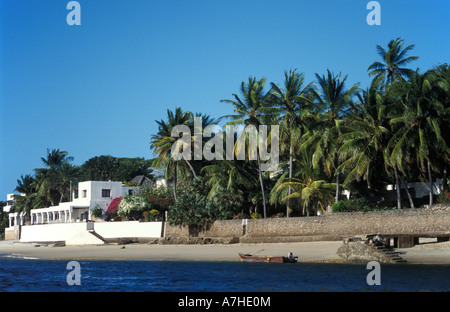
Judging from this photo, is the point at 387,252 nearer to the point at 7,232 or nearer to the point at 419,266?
the point at 419,266

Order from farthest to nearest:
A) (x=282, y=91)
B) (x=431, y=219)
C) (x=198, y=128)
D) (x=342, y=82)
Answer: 1. (x=198, y=128)
2. (x=282, y=91)
3. (x=342, y=82)
4. (x=431, y=219)

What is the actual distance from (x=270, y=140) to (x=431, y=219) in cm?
1692

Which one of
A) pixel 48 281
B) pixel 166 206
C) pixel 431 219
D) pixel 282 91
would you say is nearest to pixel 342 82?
pixel 282 91

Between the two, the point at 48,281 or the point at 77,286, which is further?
the point at 48,281

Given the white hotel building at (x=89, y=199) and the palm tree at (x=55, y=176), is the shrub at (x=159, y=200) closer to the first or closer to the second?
the white hotel building at (x=89, y=199)

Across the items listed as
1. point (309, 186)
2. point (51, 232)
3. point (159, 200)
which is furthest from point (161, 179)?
point (309, 186)

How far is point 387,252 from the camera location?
32.8m

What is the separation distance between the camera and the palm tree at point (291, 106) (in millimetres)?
47750

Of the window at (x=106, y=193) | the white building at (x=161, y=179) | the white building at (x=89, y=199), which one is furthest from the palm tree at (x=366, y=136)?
the window at (x=106, y=193)

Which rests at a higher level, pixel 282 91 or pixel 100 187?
pixel 282 91

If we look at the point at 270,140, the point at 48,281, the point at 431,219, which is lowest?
the point at 48,281

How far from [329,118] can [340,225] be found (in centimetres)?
970

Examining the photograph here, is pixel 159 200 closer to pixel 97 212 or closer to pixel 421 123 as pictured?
pixel 97 212

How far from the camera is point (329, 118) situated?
4597 cm
